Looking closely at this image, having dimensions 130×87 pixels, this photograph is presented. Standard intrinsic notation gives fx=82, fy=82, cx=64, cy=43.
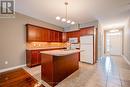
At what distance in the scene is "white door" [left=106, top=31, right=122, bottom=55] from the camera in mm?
8719

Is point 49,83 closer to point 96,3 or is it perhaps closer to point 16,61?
point 16,61

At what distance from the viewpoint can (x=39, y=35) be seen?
199 inches

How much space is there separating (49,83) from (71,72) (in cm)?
117

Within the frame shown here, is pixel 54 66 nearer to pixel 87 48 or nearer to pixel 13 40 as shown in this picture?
pixel 13 40

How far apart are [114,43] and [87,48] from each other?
5547 millimetres

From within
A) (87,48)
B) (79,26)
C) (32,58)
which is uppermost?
(79,26)

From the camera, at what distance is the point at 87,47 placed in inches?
206

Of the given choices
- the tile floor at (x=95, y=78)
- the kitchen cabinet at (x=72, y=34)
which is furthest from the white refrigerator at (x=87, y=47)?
the tile floor at (x=95, y=78)

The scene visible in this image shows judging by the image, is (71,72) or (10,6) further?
(10,6)

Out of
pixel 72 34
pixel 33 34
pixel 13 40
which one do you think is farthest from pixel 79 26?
pixel 13 40

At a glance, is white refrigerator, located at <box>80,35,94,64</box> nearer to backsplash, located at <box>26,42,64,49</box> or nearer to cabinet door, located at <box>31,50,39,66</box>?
backsplash, located at <box>26,42,64,49</box>

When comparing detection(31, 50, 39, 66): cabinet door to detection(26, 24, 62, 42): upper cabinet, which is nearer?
detection(31, 50, 39, 66): cabinet door

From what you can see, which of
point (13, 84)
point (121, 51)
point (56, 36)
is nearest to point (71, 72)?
point (13, 84)


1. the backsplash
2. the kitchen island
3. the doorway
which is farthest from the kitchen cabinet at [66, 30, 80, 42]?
the doorway
